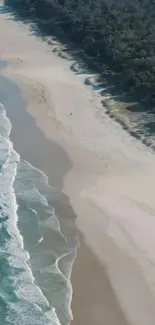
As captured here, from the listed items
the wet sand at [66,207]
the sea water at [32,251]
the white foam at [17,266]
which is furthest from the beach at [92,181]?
the white foam at [17,266]

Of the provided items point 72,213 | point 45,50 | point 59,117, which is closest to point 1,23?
point 45,50

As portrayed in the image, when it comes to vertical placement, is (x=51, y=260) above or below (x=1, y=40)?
above

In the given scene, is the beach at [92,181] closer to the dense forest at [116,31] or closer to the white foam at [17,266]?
the white foam at [17,266]

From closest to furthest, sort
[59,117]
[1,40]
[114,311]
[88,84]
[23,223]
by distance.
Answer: [114,311]
[23,223]
[59,117]
[88,84]
[1,40]

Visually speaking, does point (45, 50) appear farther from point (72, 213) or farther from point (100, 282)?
point (100, 282)

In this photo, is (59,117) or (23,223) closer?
(23,223)

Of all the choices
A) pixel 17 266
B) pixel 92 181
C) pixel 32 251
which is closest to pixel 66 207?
pixel 92 181
